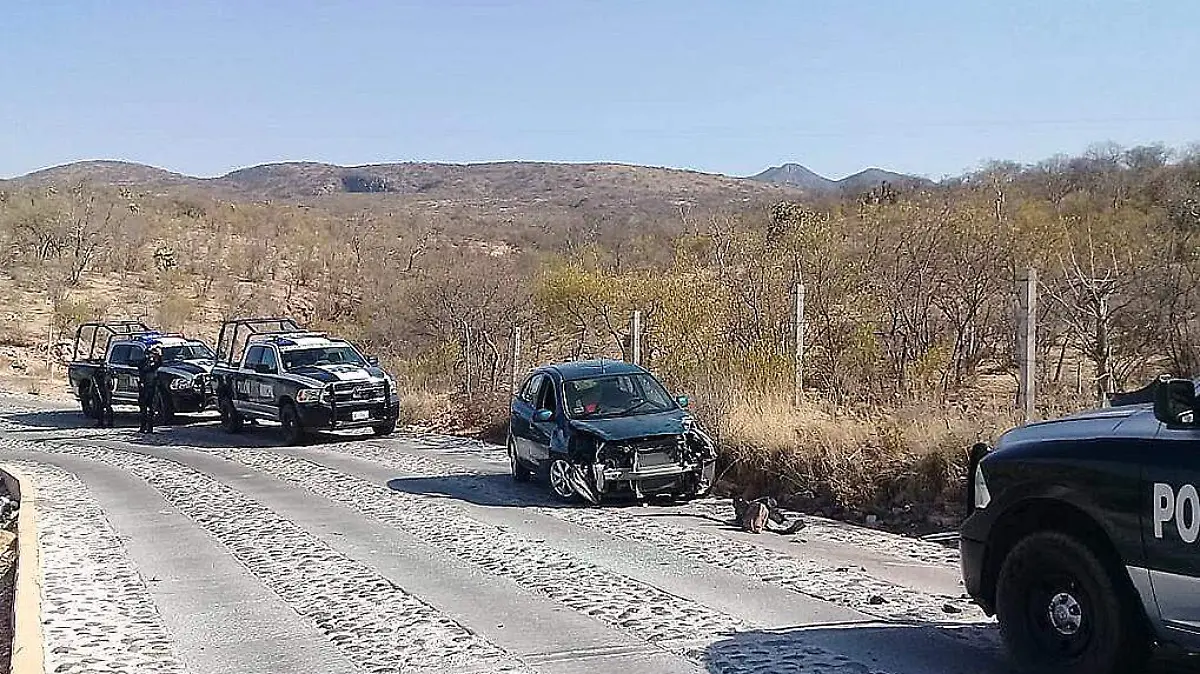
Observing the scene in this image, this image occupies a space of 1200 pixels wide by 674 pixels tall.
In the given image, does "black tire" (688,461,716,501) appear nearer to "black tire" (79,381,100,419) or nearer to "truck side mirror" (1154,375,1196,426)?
"truck side mirror" (1154,375,1196,426)

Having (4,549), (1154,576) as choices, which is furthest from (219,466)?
(1154,576)

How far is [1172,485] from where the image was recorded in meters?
5.98

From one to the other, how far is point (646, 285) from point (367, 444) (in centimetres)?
574

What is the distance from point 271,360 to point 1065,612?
19539 mm

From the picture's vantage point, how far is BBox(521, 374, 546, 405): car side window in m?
15.9

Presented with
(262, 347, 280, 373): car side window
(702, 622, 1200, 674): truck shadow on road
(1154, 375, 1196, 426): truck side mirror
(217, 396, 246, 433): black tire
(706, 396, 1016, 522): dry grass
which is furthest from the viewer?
(217, 396, 246, 433): black tire

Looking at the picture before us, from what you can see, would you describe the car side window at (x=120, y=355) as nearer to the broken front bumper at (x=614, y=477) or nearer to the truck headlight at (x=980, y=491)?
the broken front bumper at (x=614, y=477)

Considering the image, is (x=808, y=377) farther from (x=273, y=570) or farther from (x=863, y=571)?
(x=273, y=570)

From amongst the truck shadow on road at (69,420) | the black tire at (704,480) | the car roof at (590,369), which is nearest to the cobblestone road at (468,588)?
the black tire at (704,480)

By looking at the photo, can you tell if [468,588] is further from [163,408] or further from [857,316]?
[163,408]

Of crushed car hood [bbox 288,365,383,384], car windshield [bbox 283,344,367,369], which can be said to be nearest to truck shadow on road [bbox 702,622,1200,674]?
crushed car hood [bbox 288,365,383,384]

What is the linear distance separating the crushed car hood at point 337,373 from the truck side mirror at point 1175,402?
1845 centimetres

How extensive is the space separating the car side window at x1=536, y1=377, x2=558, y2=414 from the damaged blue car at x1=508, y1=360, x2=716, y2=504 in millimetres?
12

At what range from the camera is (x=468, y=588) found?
9.81 metres
